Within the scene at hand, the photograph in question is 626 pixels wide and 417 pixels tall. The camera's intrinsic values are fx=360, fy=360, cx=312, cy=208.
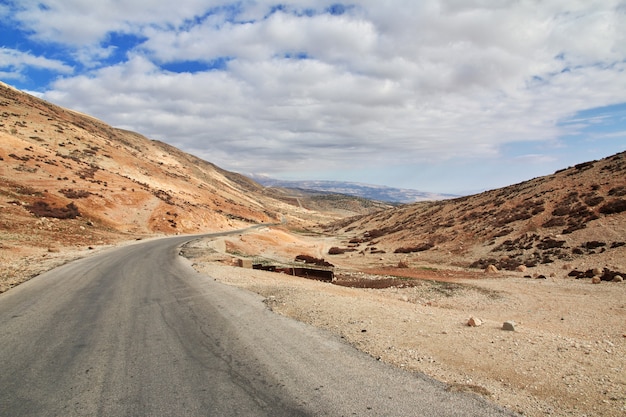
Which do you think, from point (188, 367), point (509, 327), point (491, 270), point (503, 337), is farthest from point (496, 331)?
point (491, 270)

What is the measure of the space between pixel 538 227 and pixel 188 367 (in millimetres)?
35045

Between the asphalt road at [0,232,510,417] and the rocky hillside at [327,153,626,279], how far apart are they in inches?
847

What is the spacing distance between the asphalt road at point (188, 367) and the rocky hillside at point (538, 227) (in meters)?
21.5

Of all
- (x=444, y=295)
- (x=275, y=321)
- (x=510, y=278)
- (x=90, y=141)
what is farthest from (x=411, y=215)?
(x=90, y=141)

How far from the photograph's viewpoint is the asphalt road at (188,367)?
229 inches

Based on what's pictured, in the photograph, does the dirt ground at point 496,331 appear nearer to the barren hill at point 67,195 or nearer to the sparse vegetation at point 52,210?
the barren hill at point 67,195

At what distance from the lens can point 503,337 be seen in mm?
9172

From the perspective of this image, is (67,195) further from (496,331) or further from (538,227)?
(538,227)

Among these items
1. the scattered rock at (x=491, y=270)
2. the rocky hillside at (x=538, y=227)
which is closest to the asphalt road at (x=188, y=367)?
the scattered rock at (x=491, y=270)

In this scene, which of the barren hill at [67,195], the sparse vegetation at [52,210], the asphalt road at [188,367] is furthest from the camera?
the sparse vegetation at [52,210]

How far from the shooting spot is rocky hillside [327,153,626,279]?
27297 millimetres

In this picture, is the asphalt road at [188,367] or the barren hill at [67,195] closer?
the asphalt road at [188,367]

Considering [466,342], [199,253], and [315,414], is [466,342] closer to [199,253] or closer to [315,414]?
[315,414]

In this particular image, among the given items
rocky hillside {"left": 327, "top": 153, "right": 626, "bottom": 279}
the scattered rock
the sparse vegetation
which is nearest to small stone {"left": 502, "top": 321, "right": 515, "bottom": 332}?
rocky hillside {"left": 327, "top": 153, "right": 626, "bottom": 279}
